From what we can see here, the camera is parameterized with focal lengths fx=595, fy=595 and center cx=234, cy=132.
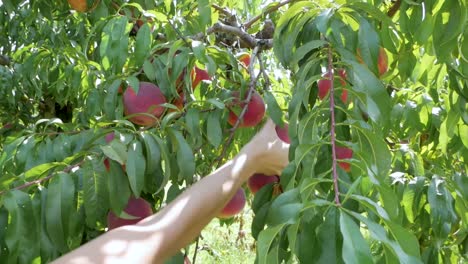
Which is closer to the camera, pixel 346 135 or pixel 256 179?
pixel 346 135

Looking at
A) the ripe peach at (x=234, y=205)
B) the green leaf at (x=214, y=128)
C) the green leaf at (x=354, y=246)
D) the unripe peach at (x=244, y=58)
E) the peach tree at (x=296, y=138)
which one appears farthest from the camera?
the unripe peach at (x=244, y=58)

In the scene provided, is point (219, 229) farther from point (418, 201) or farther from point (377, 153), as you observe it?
point (377, 153)

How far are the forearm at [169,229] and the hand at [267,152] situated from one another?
29 millimetres

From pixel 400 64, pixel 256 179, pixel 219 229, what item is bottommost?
pixel 219 229

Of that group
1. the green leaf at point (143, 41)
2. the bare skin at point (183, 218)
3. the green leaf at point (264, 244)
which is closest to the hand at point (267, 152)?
the bare skin at point (183, 218)

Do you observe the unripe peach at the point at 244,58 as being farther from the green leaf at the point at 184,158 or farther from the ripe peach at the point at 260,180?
the green leaf at the point at 184,158

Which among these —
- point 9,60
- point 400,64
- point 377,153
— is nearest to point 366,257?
point 377,153

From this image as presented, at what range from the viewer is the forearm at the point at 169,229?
2.56 feet

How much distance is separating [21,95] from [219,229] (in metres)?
1.98

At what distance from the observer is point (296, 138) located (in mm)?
826

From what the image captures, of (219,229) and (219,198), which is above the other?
(219,198)

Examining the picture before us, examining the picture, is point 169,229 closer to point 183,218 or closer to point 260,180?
point 183,218

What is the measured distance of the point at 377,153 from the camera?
0.72 metres

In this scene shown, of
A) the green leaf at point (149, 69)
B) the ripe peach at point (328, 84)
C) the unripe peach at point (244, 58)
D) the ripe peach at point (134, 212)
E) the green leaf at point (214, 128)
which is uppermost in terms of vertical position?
the ripe peach at point (328, 84)
